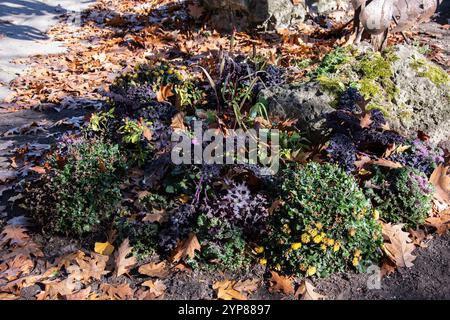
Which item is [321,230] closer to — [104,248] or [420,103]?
[104,248]

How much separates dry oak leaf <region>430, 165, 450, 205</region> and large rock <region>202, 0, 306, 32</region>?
12.7ft

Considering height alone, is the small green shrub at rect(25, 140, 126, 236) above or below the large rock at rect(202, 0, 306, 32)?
below

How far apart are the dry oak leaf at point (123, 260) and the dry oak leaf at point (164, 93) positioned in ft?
5.37

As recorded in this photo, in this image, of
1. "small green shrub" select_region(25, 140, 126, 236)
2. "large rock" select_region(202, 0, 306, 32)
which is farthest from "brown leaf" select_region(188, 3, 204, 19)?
"small green shrub" select_region(25, 140, 126, 236)

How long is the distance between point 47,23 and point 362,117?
7.82 m

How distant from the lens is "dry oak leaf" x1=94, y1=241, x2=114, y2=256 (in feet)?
10.6

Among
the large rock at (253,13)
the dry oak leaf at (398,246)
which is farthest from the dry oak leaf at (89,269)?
the large rock at (253,13)

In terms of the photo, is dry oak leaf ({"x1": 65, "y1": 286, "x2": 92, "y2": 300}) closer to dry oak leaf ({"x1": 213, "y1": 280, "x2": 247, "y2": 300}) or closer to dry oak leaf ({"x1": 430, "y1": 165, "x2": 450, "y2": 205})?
dry oak leaf ({"x1": 213, "y1": 280, "x2": 247, "y2": 300})

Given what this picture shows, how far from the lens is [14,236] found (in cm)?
335

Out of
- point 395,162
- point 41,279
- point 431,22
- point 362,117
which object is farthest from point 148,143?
point 431,22

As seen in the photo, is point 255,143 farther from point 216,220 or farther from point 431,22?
point 431,22

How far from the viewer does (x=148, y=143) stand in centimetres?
386

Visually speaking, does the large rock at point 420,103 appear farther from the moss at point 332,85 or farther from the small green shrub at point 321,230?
the small green shrub at point 321,230
